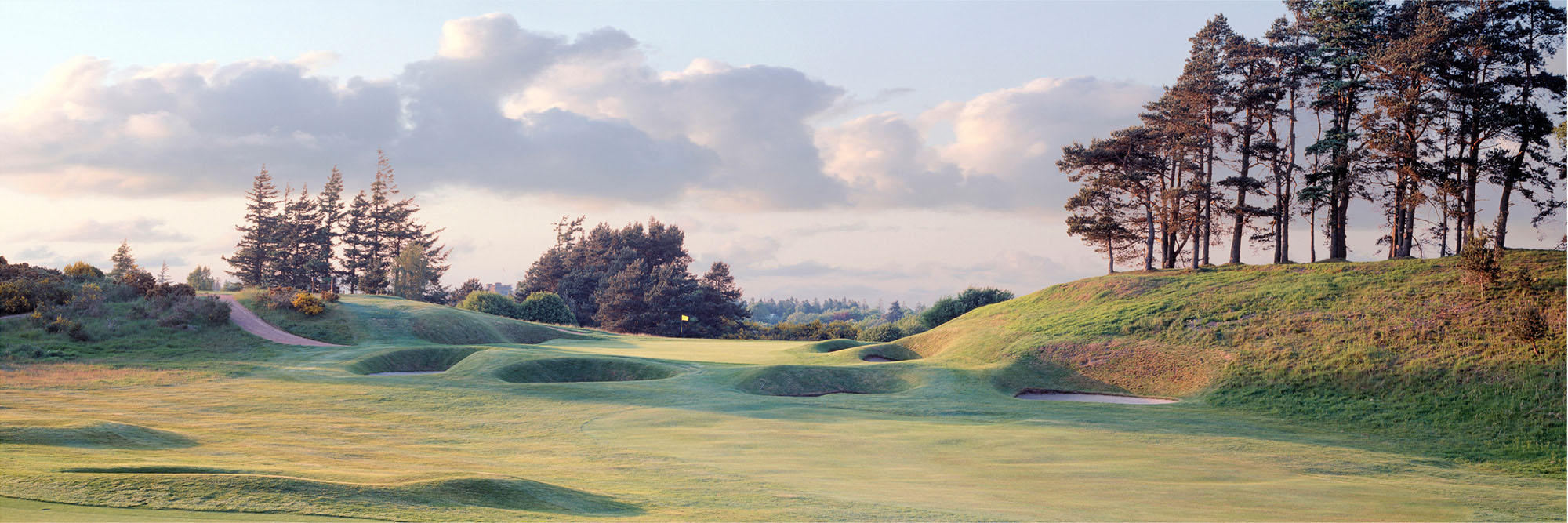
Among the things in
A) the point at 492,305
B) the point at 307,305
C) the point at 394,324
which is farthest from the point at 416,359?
the point at 492,305

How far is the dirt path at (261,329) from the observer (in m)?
37.2

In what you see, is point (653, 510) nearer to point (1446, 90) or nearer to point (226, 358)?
point (226, 358)

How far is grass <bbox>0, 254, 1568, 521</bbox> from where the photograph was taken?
10.1m

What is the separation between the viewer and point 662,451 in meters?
16.0

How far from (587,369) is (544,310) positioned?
37.9 meters

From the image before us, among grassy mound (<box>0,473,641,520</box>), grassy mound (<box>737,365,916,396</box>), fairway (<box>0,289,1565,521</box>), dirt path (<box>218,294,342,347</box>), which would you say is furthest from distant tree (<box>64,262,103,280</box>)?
grassy mound (<box>0,473,641,520</box>)

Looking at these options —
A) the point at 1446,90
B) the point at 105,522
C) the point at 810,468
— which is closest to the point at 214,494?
the point at 105,522

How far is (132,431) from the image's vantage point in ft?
44.0

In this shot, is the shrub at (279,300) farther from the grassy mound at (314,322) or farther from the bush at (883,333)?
the bush at (883,333)

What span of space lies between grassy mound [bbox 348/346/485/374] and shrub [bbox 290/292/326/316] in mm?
10880

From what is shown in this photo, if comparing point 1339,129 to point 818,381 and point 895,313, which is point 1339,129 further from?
point 895,313

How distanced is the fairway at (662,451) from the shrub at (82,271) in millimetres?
14324

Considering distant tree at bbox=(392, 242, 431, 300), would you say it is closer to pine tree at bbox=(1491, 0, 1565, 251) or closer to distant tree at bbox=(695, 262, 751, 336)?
distant tree at bbox=(695, 262, 751, 336)

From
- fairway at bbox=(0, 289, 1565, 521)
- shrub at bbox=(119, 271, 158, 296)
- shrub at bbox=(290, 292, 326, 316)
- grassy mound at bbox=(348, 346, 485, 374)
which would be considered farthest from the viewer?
shrub at bbox=(290, 292, 326, 316)
